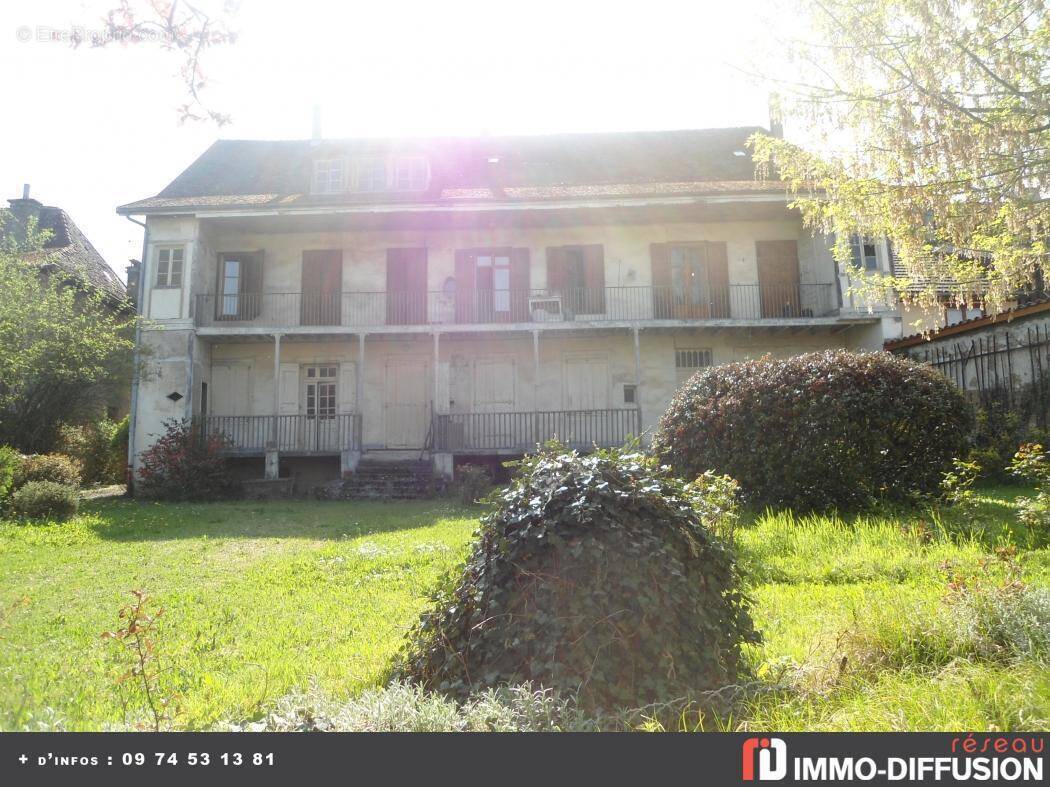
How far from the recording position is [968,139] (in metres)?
6.18

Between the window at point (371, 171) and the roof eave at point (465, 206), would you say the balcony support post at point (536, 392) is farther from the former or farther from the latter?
the window at point (371, 171)

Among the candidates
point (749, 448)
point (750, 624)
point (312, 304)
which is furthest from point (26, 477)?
point (750, 624)

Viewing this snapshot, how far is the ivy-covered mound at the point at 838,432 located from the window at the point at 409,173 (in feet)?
43.1

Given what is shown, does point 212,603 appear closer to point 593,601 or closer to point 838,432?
point 593,601

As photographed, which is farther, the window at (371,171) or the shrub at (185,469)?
the window at (371,171)

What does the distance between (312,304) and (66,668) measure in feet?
49.3

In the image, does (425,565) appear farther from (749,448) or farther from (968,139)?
(968,139)

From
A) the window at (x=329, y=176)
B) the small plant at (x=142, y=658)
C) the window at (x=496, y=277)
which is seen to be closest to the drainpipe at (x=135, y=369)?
the window at (x=329, y=176)

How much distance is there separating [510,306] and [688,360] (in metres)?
4.71

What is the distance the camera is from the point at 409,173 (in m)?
19.2

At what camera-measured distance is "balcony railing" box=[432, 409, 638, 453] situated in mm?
17156

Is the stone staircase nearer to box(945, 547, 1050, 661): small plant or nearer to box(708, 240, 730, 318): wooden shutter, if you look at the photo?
box(708, 240, 730, 318): wooden shutter

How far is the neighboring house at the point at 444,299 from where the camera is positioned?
17547 mm

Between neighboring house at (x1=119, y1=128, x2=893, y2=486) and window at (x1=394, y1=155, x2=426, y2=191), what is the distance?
0.05 meters
